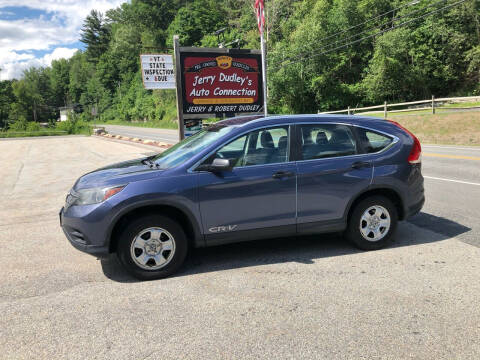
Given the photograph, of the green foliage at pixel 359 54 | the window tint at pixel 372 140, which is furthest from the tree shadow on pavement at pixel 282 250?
the green foliage at pixel 359 54

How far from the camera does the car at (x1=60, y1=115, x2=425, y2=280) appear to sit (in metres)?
3.83

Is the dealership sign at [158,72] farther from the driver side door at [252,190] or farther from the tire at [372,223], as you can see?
the tire at [372,223]

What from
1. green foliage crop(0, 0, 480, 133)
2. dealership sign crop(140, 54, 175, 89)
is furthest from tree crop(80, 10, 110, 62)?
dealership sign crop(140, 54, 175, 89)

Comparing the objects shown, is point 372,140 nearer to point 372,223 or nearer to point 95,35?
point 372,223

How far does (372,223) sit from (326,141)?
45.7 inches

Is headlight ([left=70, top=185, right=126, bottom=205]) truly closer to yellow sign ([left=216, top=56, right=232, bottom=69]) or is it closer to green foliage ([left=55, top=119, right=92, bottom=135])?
yellow sign ([left=216, top=56, right=232, bottom=69])

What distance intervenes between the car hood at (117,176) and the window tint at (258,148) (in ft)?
2.40

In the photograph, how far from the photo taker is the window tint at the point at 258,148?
4.17m

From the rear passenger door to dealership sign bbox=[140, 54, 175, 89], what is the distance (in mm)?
12799

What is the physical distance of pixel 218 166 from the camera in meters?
3.87

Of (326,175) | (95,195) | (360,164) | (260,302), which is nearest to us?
(260,302)

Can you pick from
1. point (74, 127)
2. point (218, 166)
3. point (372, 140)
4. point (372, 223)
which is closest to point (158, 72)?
point (372, 140)

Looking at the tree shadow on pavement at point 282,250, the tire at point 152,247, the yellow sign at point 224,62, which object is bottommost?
the tree shadow on pavement at point 282,250

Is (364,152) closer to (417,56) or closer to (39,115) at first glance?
(417,56)
